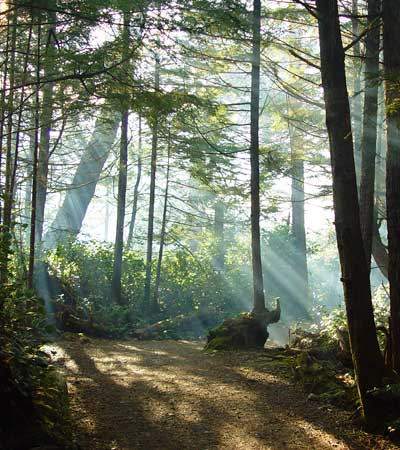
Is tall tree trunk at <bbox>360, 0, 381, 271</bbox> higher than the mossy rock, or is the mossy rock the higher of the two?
tall tree trunk at <bbox>360, 0, 381, 271</bbox>

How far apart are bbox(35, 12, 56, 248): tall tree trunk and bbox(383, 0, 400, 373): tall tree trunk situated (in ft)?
14.0

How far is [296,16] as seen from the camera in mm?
11133

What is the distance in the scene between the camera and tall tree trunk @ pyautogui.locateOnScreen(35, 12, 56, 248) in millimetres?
7039

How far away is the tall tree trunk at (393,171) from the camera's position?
5.61 metres

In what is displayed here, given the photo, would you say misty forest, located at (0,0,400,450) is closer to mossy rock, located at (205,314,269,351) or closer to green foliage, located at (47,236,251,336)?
mossy rock, located at (205,314,269,351)

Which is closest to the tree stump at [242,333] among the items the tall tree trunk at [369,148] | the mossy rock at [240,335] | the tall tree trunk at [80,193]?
the mossy rock at [240,335]

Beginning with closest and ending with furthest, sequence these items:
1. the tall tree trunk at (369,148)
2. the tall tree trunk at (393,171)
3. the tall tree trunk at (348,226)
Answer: the tall tree trunk at (348,226), the tall tree trunk at (393,171), the tall tree trunk at (369,148)

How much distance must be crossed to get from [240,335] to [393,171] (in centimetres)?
580

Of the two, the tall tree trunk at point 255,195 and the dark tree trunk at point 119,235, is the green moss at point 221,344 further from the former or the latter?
the dark tree trunk at point 119,235

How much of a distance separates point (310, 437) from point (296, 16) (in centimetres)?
931

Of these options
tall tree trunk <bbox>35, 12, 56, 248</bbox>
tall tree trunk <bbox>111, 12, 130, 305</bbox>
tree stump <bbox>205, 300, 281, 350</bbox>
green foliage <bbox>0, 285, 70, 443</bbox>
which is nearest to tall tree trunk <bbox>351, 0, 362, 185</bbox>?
tree stump <bbox>205, 300, 281, 350</bbox>

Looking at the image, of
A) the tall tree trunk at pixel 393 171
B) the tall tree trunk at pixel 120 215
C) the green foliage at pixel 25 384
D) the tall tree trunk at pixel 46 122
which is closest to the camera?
the green foliage at pixel 25 384

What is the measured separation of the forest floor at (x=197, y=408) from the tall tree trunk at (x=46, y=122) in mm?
4247

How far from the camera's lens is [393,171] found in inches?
229
